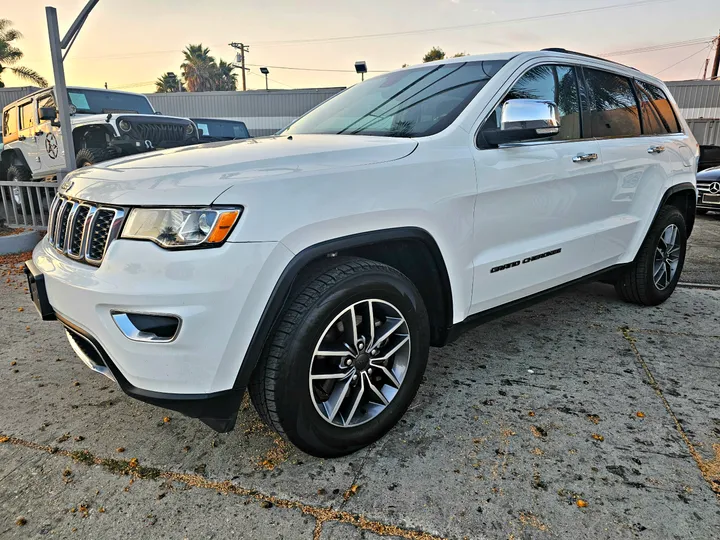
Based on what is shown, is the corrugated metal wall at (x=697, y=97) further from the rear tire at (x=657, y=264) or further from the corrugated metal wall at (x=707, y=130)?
the rear tire at (x=657, y=264)

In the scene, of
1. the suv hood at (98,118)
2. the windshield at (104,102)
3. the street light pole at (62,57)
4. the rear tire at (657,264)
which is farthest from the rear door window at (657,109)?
the windshield at (104,102)

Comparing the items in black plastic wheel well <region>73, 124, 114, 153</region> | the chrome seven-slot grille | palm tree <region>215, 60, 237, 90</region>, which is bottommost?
the chrome seven-slot grille

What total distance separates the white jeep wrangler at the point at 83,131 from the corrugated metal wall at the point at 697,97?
926 inches

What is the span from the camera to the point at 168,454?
225 cm

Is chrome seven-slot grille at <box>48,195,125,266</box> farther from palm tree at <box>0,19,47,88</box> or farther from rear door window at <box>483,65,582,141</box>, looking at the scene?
palm tree at <box>0,19,47,88</box>

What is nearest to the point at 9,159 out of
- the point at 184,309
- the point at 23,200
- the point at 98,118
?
the point at 98,118

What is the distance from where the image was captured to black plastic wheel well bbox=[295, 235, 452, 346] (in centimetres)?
230

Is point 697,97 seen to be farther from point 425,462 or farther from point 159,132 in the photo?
point 425,462

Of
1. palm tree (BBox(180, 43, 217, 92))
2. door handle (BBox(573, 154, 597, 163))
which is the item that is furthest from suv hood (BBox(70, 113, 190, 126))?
palm tree (BBox(180, 43, 217, 92))

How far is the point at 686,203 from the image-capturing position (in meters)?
4.39

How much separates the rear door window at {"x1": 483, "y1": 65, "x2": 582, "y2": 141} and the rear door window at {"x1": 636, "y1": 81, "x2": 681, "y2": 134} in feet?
3.38

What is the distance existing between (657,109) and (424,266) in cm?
292

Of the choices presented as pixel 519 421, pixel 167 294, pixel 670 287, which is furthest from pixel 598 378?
pixel 167 294

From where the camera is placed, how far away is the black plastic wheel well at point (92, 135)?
26.8ft
